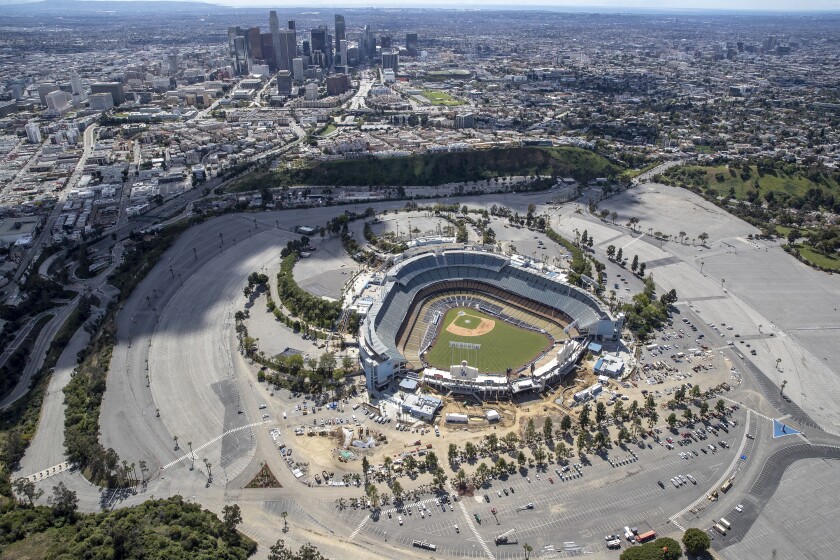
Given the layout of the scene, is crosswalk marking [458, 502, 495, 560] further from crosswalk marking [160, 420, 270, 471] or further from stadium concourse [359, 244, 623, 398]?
crosswalk marking [160, 420, 270, 471]

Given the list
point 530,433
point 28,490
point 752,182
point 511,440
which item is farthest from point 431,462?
point 752,182

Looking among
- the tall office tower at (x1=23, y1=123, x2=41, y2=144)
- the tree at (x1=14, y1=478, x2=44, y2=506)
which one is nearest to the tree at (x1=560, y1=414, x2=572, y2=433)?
the tree at (x1=14, y1=478, x2=44, y2=506)

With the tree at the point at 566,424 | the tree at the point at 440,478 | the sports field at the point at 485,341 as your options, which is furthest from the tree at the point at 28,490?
the tree at the point at 566,424

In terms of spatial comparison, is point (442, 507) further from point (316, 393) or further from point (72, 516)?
point (72, 516)

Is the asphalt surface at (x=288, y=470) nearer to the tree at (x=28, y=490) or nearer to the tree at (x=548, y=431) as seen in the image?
the tree at (x=28, y=490)

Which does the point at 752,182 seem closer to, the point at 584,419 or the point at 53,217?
the point at 584,419
